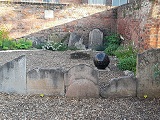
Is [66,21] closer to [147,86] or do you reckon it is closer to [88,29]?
[88,29]

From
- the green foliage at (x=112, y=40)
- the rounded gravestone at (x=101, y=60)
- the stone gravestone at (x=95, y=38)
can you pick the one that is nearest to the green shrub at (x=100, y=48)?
the stone gravestone at (x=95, y=38)

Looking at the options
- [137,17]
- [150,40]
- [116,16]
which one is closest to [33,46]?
[116,16]

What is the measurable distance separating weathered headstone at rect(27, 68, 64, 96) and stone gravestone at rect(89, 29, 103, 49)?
7.26 m

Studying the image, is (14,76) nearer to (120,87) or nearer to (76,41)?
(120,87)

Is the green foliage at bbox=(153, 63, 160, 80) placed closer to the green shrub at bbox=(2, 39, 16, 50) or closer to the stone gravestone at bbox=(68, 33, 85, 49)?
the stone gravestone at bbox=(68, 33, 85, 49)

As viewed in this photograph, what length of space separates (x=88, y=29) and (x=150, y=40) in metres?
6.04

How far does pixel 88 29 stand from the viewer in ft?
41.8

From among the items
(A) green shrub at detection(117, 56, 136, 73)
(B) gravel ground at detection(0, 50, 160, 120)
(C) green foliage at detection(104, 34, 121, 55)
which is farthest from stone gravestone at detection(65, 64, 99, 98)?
(C) green foliage at detection(104, 34, 121, 55)

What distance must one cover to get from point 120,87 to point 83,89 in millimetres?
756

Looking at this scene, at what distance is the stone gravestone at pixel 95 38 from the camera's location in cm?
1186

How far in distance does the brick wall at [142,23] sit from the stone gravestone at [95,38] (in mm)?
1566

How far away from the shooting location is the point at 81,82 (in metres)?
4.64

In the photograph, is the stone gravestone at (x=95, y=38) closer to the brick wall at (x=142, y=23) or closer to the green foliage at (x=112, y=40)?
Result: the green foliage at (x=112, y=40)

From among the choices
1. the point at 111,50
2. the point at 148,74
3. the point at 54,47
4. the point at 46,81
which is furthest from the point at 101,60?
the point at 54,47
